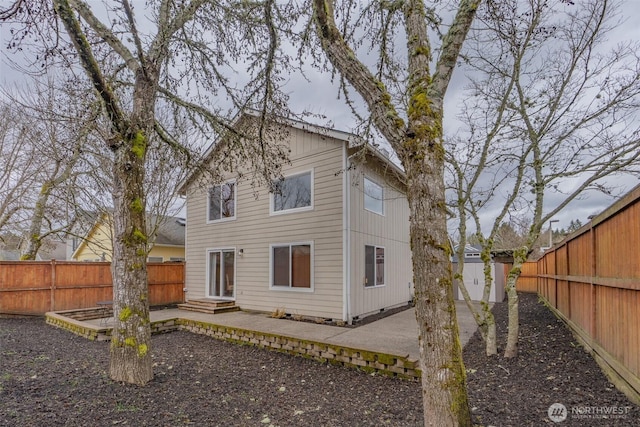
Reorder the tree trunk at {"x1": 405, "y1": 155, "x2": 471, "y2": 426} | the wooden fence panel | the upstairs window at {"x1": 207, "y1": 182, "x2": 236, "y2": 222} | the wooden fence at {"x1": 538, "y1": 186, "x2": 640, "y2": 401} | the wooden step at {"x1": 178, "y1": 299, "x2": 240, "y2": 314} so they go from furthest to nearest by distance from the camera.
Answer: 1. the wooden fence panel
2. the upstairs window at {"x1": 207, "y1": 182, "x2": 236, "y2": 222}
3. the wooden step at {"x1": 178, "y1": 299, "x2": 240, "y2": 314}
4. the wooden fence at {"x1": 538, "y1": 186, "x2": 640, "y2": 401}
5. the tree trunk at {"x1": 405, "y1": 155, "x2": 471, "y2": 426}

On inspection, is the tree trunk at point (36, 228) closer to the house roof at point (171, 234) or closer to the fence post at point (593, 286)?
the house roof at point (171, 234)

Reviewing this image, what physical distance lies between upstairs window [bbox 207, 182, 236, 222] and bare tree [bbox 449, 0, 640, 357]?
271 inches

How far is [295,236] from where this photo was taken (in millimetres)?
8508

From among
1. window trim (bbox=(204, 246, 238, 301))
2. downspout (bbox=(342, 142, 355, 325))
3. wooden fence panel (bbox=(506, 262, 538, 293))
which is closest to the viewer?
downspout (bbox=(342, 142, 355, 325))

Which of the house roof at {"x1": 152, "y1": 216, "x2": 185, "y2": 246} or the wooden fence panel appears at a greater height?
the house roof at {"x1": 152, "y1": 216, "x2": 185, "y2": 246}

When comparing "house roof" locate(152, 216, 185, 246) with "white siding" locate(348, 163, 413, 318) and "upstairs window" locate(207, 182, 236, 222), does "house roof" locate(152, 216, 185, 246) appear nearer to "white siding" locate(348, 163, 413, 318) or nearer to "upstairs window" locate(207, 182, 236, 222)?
"upstairs window" locate(207, 182, 236, 222)

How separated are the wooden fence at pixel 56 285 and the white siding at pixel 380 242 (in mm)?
7002

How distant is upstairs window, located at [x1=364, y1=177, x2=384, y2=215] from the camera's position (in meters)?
8.88

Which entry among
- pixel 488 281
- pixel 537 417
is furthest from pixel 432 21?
pixel 537 417

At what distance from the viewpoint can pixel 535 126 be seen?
475 centimetres

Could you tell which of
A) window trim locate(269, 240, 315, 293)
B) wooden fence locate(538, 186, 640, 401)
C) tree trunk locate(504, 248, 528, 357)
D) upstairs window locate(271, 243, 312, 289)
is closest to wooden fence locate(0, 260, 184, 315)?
window trim locate(269, 240, 315, 293)

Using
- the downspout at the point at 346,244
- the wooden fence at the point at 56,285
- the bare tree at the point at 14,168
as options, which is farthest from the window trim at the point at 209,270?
the bare tree at the point at 14,168

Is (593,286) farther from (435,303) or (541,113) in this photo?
(435,303)

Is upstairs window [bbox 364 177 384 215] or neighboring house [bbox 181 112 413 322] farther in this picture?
upstairs window [bbox 364 177 384 215]
